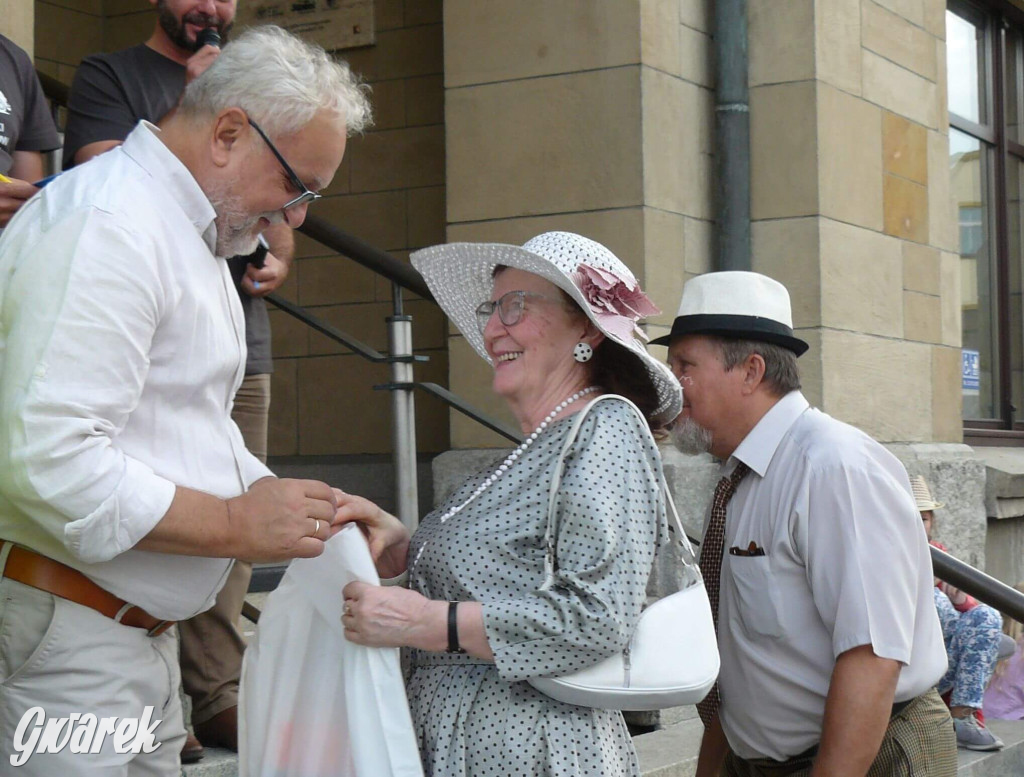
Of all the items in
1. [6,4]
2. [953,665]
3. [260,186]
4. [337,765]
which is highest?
[6,4]

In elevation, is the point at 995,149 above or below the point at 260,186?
above

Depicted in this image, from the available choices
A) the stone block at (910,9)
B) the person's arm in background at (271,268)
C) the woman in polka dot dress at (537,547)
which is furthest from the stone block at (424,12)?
the woman in polka dot dress at (537,547)

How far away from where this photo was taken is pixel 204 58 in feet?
12.1

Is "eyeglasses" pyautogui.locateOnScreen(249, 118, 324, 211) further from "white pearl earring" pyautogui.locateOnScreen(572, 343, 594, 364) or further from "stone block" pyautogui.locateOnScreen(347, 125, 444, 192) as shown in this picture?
"stone block" pyautogui.locateOnScreen(347, 125, 444, 192)

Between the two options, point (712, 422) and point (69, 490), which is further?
point (712, 422)

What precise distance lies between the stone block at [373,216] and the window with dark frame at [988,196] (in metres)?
4.17

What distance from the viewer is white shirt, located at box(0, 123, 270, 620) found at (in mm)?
1908

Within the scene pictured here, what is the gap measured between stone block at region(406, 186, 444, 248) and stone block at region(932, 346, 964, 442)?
8.45ft

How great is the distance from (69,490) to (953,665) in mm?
4207

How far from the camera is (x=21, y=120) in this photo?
3381 millimetres

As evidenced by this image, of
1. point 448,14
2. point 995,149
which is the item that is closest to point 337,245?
point 448,14

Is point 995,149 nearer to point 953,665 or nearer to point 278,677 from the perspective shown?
point 953,665

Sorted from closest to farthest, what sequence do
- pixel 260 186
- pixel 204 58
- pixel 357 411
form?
1. pixel 260 186
2. pixel 204 58
3. pixel 357 411

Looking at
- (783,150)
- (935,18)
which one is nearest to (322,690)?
(783,150)
